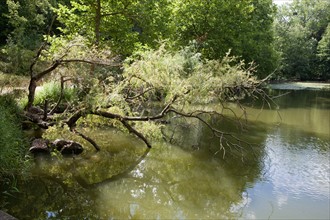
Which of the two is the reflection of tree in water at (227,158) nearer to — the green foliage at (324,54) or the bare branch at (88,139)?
the bare branch at (88,139)

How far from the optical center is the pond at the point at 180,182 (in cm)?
672

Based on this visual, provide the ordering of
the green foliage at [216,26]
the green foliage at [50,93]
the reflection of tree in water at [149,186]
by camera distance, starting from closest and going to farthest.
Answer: the reflection of tree in water at [149,186], the green foliage at [50,93], the green foliage at [216,26]

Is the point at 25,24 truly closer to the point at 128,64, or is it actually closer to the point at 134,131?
the point at 128,64

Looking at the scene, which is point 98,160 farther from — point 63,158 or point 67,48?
point 67,48

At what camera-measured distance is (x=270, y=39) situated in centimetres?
2853

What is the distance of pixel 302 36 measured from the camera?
49156 mm

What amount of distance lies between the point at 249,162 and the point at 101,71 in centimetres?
548

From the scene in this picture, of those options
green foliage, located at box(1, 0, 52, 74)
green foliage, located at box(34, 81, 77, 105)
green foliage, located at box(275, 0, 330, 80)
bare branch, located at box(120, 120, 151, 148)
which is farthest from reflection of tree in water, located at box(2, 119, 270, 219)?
green foliage, located at box(275, 0, 330, 80)

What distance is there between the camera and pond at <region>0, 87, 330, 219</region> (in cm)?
672

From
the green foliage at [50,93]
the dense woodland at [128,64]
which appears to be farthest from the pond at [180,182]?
the green foliage at [50,93]

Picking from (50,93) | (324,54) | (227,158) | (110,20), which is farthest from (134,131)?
(324,54)

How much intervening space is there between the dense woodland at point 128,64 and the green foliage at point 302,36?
68.9 feet

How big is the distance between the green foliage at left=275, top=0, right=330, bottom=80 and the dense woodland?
21.0 m

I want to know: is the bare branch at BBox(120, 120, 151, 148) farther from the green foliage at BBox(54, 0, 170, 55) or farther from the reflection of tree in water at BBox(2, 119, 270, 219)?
the green foliage at BBox(54, 0, 170, 55)
